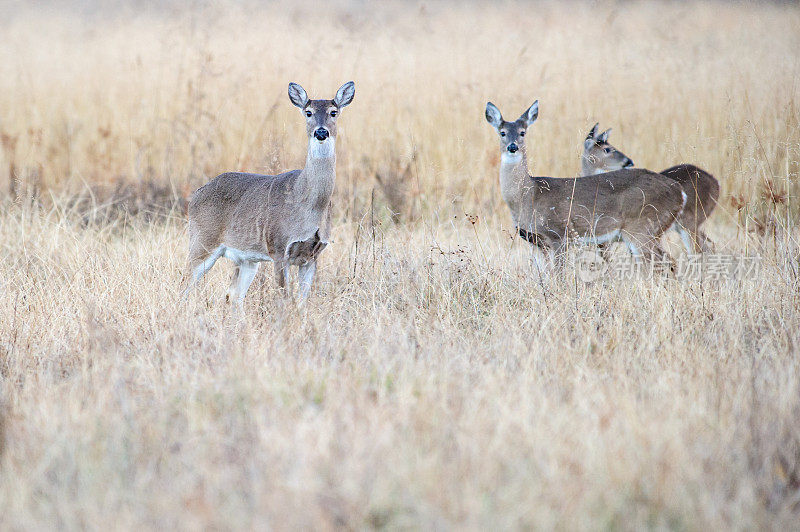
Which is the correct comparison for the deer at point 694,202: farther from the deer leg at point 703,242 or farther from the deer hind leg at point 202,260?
the deer hind leg at point 202,260

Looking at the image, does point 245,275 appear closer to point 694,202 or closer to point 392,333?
point 392,333

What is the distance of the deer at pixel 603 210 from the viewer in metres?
6.28

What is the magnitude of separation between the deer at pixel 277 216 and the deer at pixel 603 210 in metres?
1.72

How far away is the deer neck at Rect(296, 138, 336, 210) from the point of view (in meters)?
5.02

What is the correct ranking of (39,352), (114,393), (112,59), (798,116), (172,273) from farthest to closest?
(112,59)
(798,116)
(172,273)
(39,352)
(114,393)

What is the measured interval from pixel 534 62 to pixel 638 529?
26.6 ft

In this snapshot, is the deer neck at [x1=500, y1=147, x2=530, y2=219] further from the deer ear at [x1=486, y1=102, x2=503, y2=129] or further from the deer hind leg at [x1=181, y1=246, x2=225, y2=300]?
the deer hind leg at [x1=181, y1=246, x2=225, y2=300]

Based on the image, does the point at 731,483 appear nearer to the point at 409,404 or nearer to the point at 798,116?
the point at 409,404

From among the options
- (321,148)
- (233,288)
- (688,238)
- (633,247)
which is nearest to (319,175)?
(321,148)

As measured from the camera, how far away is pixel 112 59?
10375 mm

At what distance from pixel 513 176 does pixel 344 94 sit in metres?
1.78

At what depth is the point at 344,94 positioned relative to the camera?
17.5 ft

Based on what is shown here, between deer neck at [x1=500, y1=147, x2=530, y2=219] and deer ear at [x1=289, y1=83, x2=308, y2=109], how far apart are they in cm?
189

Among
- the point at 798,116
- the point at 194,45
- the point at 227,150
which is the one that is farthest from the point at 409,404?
the point at 194,45
